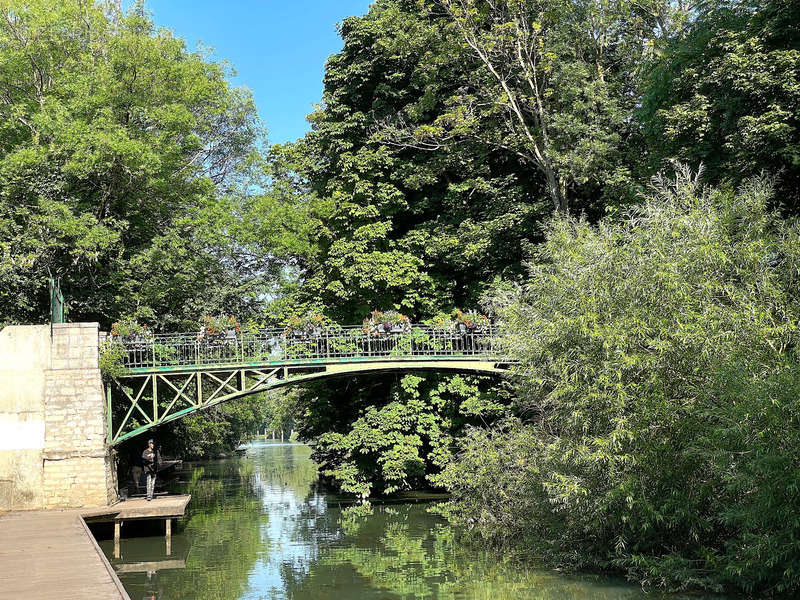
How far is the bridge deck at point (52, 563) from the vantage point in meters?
9.12

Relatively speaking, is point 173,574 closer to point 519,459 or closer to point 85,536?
point 85,536

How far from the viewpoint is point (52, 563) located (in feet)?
35.8

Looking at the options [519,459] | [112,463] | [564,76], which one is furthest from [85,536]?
[564,76]

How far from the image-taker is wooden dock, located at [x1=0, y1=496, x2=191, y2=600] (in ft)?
30.2

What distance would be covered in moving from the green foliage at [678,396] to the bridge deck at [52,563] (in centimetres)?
683

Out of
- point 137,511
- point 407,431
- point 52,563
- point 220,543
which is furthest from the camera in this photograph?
point 407,431

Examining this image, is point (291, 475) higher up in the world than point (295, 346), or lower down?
lower down

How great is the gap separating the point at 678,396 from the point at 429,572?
5.35 metres

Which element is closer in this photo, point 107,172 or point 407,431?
point 407,431

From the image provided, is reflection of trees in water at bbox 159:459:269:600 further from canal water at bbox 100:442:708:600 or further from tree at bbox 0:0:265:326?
tree at bbox 0:0:265:326

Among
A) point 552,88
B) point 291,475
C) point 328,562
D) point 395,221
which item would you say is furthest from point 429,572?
point 291,475

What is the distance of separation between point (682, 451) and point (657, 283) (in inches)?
104

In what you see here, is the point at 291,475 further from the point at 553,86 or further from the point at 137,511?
the point at 553,86

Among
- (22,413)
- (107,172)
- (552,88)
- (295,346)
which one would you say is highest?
(552,88)
